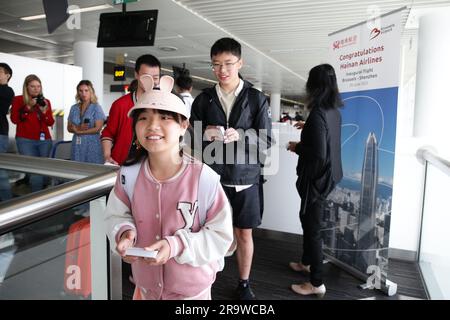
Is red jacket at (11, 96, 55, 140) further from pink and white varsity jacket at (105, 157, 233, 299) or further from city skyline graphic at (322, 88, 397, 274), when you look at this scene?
pink and white varsity jacket at (105, 157, 233, 299)

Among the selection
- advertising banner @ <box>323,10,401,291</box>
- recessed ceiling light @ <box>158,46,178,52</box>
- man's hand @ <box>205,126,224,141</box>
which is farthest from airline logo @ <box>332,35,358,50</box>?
recessed ceiling light @ <box>158,46,178,52</box>

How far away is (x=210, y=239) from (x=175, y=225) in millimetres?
109

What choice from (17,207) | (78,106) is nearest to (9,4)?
(78,106)

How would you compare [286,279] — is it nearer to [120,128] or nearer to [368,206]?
[368,206]

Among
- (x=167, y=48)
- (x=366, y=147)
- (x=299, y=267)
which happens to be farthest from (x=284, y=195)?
(x=167, y=48)

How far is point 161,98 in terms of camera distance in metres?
1.06

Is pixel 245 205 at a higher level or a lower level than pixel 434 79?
lower

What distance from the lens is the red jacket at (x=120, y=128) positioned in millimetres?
2420

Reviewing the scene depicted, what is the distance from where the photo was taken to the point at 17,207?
0.86 m

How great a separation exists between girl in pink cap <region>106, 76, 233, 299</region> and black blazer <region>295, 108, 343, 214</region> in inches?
58.8

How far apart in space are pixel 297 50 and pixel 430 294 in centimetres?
818

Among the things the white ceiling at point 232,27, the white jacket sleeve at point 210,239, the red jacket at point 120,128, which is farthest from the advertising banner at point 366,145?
the white jacket sleeve at point 210,239

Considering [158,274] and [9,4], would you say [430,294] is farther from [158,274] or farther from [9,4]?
[9,4]

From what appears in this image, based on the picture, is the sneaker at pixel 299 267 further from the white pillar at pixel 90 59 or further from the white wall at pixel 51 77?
the white pillar at pixel 90 59
